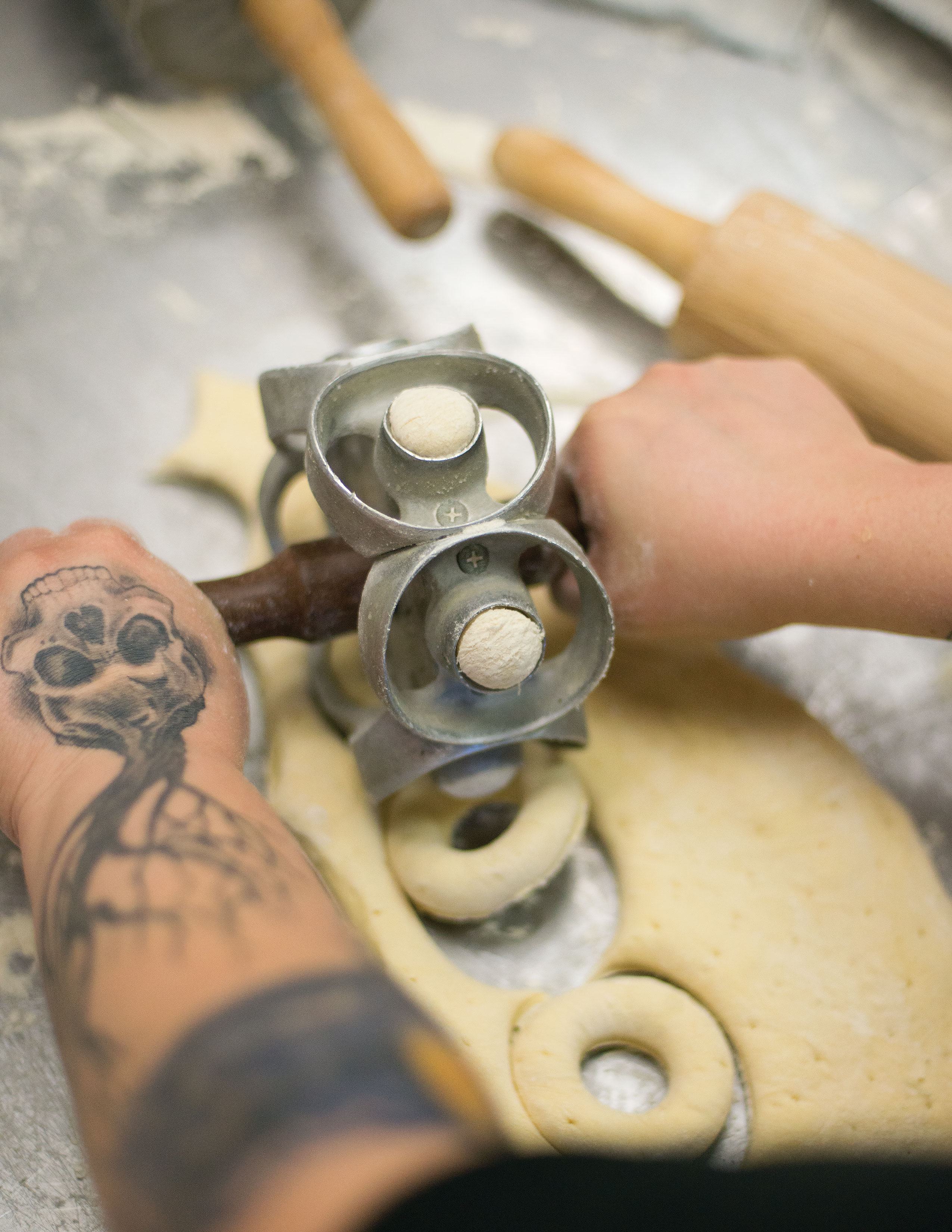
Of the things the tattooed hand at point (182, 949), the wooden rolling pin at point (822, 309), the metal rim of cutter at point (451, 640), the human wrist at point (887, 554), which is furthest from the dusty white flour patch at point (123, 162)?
the human wrist at point (887, 554)

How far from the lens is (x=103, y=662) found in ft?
2.02

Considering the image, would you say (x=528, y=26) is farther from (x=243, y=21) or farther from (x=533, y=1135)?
(x=533, y=1135)

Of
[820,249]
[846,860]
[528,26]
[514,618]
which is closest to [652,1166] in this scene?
[514,618]

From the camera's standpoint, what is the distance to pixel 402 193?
3.37 feet

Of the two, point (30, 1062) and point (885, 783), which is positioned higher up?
point (885, 783)

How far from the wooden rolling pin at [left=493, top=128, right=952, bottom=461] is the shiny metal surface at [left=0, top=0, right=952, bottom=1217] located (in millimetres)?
170

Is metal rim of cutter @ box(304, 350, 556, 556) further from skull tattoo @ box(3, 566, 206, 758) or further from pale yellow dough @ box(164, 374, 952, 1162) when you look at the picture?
pale yellow dough @ box(164, 374, 952, 1162)

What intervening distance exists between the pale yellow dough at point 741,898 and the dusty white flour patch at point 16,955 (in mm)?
223

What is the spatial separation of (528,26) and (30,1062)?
1508 millimetres

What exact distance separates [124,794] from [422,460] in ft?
0.89

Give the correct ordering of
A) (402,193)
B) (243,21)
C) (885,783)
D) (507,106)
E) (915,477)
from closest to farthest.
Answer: (915,477), (885,783), (402,193), (243,21), (507,106)

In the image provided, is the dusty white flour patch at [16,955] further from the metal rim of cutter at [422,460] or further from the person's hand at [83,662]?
the metal rim of cutter at [422,460]

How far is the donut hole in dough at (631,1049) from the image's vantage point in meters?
0.64

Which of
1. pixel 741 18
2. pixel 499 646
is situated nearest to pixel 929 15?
pixel 741 18
